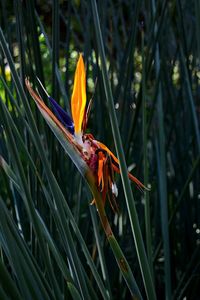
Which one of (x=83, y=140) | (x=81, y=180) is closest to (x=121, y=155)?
(x=83, y=140)

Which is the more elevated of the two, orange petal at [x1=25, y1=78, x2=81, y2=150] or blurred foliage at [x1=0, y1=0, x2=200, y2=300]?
orange petal at [x1=25, y1=78, x2=81, y2=150]

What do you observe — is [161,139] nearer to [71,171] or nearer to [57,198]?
[71,171]

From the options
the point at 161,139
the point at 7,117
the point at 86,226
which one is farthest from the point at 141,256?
the point at 86,226

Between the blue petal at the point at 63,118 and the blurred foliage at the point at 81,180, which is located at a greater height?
the blue petal at the point at 63,118

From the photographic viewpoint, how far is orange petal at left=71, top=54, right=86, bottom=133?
2.13 feet

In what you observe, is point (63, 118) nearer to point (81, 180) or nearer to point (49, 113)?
point (49, 113)

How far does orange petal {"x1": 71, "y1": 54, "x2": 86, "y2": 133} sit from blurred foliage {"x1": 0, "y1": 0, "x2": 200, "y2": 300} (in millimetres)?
46

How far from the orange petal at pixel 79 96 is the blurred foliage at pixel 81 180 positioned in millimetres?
46

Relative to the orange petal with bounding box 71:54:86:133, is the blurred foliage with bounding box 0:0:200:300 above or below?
below

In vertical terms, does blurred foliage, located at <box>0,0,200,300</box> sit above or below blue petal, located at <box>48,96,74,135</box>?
below

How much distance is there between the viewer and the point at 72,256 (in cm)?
74

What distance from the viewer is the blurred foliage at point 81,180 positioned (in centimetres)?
72

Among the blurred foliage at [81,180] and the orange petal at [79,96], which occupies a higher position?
the orange petal at [79,96]

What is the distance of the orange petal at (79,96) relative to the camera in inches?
25.6
